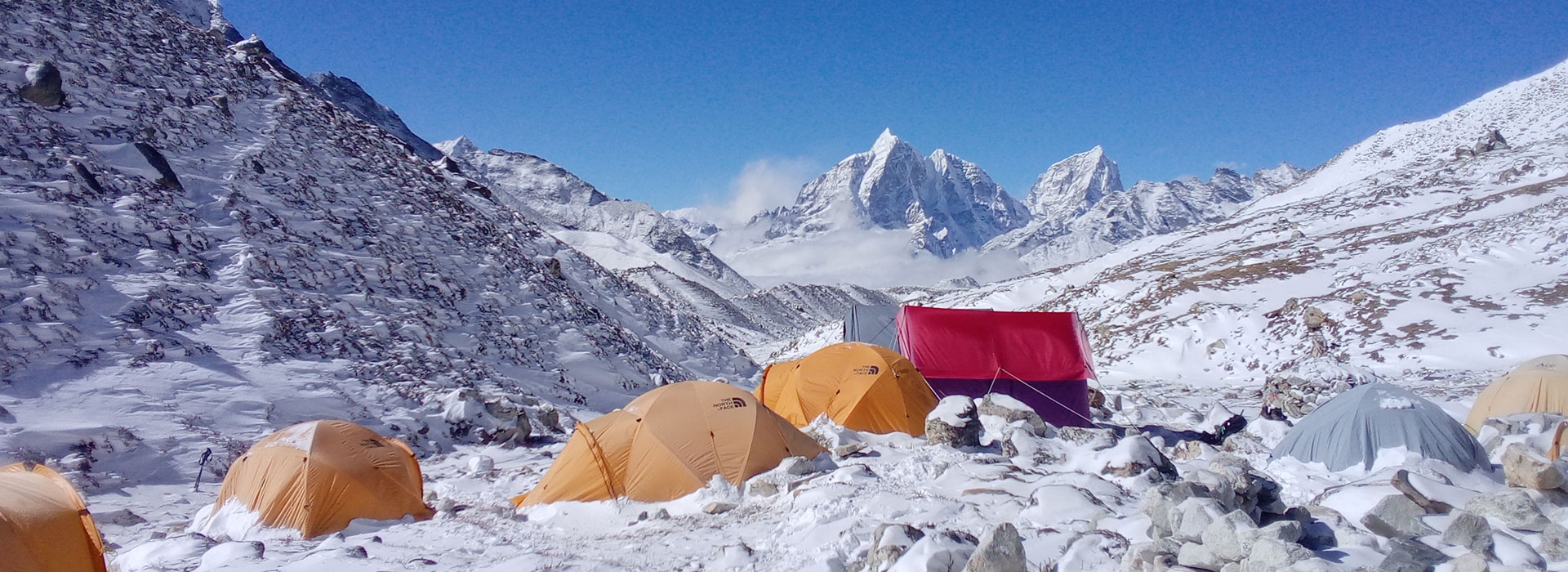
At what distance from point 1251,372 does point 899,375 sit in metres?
20.0

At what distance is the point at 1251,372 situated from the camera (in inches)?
1095

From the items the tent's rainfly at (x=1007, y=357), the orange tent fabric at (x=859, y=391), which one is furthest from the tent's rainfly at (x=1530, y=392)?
the orange tent fabric at (x=859, y=391)

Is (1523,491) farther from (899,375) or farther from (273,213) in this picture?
(273,213)

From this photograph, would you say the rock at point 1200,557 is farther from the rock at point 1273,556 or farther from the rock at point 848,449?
the rock at point 848,449

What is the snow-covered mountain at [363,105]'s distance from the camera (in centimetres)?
11550

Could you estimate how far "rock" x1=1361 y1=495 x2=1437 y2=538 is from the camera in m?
6.52

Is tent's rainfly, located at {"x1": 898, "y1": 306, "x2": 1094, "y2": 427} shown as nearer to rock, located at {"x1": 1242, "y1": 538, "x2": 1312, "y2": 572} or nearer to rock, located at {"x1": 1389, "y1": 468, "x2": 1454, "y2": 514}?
rock, located at {"x1": 1389, "y1": 468, "x2": 1454, "y2": 514}

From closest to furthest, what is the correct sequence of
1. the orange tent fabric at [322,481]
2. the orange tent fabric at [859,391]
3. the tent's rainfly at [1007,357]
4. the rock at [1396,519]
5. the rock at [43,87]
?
the rock at [1396,519]
the orange tent fabric at [322,481]
the orange tent fabric at [859,391]
the tent's rainfly at [1007,357]
the rock at [43,87]

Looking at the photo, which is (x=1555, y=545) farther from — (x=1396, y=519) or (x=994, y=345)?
(x=994, y=345)

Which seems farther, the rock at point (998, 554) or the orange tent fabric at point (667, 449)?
the orange tent fabric at point (667, 449)

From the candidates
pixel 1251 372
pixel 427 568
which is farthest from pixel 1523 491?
pixel 1251 372

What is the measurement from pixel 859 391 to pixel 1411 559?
9.17 metres

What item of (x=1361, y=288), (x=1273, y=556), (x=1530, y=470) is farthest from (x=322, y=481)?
(x=1361, y=288)

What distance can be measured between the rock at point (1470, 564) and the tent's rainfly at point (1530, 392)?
10.4m
